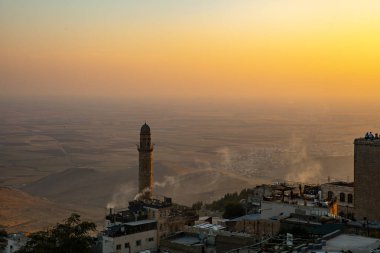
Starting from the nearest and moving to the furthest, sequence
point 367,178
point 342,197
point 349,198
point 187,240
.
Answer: point 187,240
point 367,178
point 349,198
point 342,197

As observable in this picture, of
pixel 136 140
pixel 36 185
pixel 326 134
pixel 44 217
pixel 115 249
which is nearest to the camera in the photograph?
pixel 115 249

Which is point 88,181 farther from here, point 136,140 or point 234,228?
point 136,140

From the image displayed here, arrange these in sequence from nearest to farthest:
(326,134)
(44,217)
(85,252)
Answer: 1. (85,252)
2. (44,217)
3. (326,134)

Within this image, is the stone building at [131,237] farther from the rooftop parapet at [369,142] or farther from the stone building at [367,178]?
the rooftop parapet at [369,142]

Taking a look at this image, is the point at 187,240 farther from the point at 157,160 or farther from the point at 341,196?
the point at 157,160

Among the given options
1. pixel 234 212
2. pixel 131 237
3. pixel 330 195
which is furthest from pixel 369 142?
pixel 131 237

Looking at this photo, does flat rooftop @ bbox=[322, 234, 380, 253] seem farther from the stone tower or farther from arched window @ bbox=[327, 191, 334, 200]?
the stone tower

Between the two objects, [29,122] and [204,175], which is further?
[29,122]

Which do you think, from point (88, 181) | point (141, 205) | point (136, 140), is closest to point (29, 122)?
point (136, 140)
